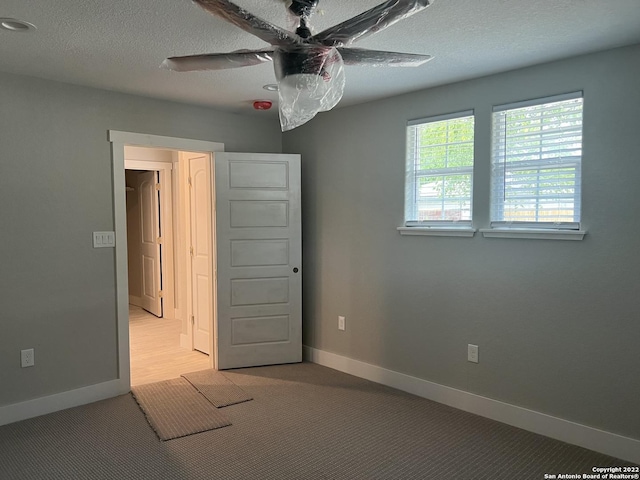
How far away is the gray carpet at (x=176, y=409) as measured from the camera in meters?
3.06

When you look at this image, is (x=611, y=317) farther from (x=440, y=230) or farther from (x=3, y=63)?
(x=3, y=63)

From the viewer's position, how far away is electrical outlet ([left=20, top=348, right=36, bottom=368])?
10.5ft

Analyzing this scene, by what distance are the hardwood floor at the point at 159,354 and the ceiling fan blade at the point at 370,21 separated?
3.35m

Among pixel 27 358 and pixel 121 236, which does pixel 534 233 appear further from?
pixel 27 358

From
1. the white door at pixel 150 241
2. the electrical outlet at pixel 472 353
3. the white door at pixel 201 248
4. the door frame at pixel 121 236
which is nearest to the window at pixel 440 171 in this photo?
the electrical outlet at pixel 472 353

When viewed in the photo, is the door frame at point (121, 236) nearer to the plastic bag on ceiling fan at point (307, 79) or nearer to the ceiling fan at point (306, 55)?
the ceiling fan at point (306, 55)

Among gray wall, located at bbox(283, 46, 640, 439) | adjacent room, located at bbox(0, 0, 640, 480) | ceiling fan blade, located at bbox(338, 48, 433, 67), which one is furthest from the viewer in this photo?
gray wall, located at bbox(283, 46, 640, 439)

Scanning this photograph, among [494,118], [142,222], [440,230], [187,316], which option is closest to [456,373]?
[440,230]

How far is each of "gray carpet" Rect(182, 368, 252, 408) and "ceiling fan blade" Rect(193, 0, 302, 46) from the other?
8.77ft

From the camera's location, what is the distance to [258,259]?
432 centimetres

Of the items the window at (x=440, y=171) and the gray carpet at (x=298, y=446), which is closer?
the gray carpet at (x=298, y=446)

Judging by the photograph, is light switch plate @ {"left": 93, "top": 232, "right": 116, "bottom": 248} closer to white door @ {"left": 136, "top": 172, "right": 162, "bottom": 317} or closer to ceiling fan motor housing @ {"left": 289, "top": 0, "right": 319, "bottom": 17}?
ceiling fan motor housing @ {"left": 289, "top": 0, "right": 319, "bottom": 17}

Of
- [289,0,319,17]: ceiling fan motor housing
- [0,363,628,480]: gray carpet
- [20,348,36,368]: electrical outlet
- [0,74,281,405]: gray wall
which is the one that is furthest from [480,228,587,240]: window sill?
[20,348,36,368]: electrical outlet

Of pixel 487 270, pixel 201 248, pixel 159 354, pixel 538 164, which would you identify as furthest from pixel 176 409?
pixel 538 164
